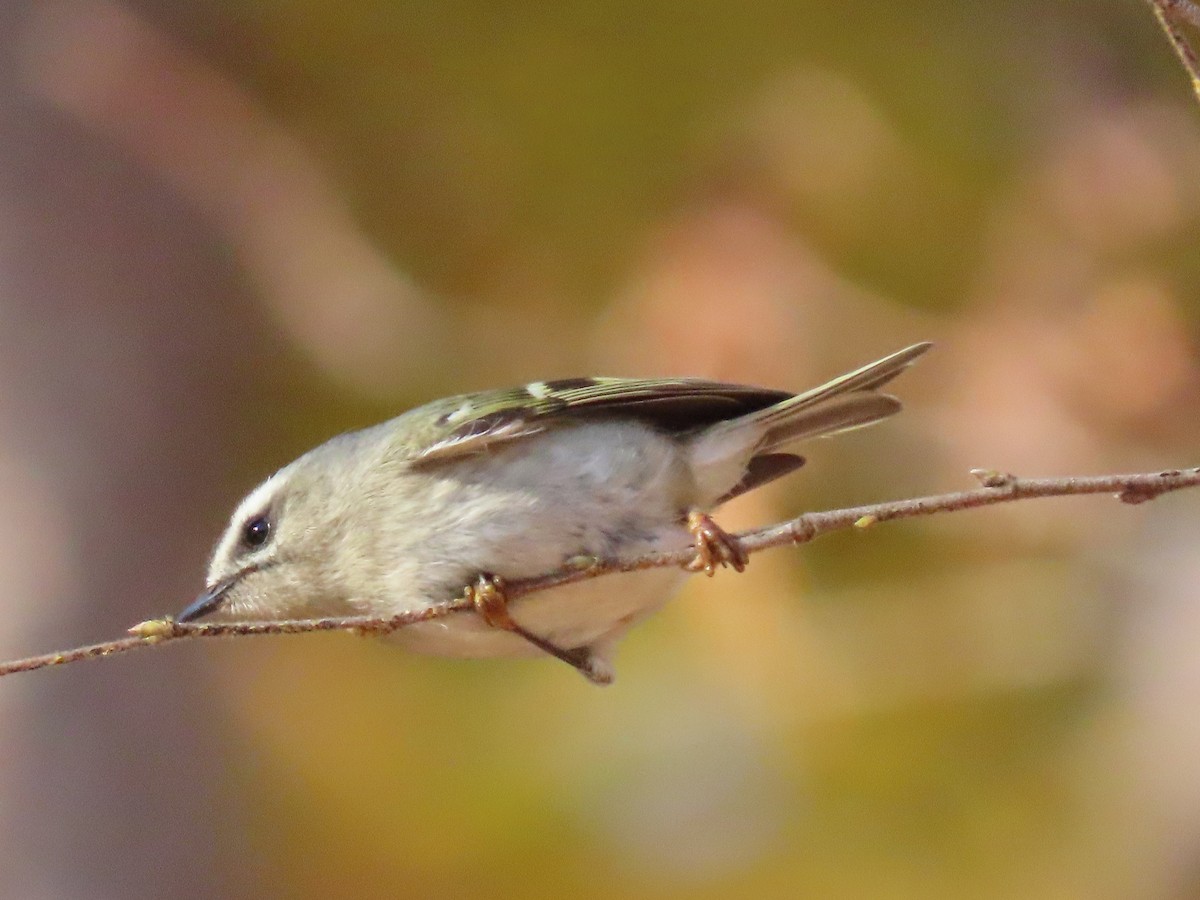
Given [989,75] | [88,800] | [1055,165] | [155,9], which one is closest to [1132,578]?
[1055,165]

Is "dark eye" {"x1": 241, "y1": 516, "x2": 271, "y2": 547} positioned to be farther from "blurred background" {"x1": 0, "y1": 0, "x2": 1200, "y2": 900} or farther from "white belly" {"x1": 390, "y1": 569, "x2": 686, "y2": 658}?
"blurred background" {"x1": 0, "y1": 0, "x2": 1200, "y2": 900}

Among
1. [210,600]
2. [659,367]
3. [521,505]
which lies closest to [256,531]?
[210,600]

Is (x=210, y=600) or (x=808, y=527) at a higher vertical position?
(x=210, y=600)

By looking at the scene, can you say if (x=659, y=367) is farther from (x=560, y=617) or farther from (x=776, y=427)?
(x=560, y=617)

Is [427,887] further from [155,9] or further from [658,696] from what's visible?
[155,9]

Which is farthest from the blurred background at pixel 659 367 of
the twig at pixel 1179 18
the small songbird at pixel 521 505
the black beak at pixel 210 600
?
the twig at pixel 1179 18
